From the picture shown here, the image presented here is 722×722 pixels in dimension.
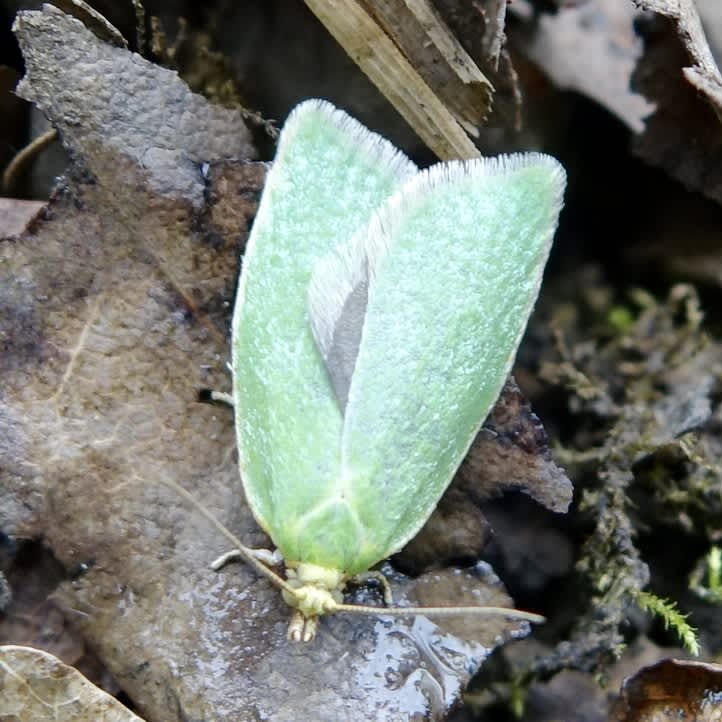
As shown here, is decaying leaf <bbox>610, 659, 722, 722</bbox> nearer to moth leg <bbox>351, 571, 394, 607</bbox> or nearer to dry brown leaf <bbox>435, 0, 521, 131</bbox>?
moth leg <bbox>351, 571, 394, 607</bbox>

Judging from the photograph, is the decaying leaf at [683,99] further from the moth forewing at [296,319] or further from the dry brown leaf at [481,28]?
the moth forewing at [296,319]

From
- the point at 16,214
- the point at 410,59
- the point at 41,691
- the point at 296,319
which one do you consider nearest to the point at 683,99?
the point at 410,59

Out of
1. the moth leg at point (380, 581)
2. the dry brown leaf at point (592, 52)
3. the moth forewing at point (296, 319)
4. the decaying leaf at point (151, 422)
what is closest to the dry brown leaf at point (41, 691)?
the decaying leaf at point (151, 422)

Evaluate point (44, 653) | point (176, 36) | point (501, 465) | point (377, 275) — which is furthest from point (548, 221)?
point (44, 653)

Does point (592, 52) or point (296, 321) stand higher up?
point (592, 52)

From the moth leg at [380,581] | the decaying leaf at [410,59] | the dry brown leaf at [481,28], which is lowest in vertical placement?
the moth leg at [380,581]

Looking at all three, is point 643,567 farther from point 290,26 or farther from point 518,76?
point 290,26

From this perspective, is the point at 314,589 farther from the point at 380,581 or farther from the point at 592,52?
the point at 592,52
